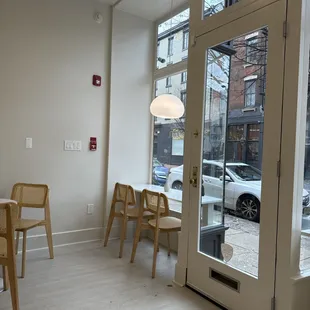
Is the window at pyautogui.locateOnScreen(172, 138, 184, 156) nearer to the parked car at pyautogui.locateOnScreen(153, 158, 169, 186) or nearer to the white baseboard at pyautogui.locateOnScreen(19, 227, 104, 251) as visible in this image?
the parked car at pyautogui.locateOnScreen(153, 158, 169, 186)

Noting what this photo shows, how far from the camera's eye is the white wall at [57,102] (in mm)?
3184

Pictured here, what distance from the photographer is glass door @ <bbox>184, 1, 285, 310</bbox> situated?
6.35 ft

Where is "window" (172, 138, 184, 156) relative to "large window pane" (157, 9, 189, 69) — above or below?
below

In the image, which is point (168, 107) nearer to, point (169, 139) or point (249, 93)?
point (169, 139)

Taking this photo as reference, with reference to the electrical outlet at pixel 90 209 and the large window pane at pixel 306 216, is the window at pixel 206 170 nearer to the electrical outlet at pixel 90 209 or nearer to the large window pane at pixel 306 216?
the large window pane at pixel 306 216

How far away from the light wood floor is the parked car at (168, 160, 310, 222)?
2.65 feet

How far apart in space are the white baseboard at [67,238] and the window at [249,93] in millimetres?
2510

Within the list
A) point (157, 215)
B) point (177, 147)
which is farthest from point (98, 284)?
point (177, 147)

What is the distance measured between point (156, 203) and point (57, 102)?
5.53 feet

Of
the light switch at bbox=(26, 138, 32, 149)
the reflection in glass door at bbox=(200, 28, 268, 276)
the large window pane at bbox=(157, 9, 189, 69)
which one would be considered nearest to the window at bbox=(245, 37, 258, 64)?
the reflection in glass door at bbox=(200, 28, 268, 276)

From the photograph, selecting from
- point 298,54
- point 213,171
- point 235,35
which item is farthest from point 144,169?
point 298,54

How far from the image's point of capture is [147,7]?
380 cm

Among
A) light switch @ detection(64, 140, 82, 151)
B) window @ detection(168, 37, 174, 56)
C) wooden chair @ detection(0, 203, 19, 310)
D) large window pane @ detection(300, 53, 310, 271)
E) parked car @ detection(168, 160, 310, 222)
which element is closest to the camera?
large window pane @ detection(300, 53, 310, 271)

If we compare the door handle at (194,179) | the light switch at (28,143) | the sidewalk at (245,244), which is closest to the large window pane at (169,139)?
the door handle at (194,179)
